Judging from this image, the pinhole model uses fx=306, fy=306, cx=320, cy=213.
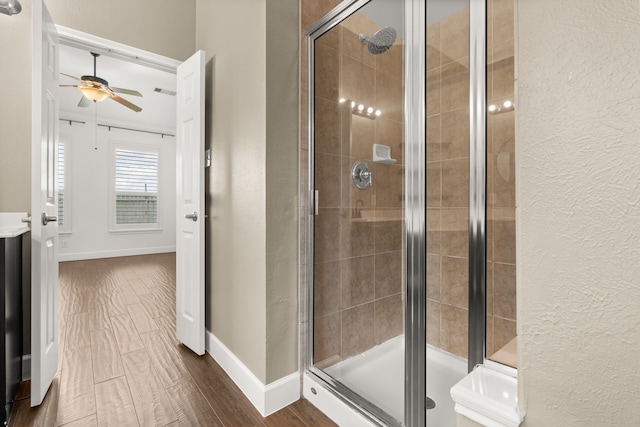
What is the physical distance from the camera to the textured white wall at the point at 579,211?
54cm

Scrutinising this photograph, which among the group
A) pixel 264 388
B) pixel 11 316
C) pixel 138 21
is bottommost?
pixel 264 388

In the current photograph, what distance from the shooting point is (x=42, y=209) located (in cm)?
163

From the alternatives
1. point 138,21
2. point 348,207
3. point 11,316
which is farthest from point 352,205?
point 138,21

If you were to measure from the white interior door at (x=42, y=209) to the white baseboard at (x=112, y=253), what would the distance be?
488cm

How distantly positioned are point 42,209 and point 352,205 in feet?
5.53

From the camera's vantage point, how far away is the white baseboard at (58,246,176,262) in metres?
5.71

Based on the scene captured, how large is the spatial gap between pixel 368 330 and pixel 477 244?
2.99 feet

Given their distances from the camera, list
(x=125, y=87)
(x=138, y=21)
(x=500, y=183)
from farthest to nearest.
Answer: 1. (x=125, y=87)
2. (x=138, y=21)
3. (x=500, y=183)

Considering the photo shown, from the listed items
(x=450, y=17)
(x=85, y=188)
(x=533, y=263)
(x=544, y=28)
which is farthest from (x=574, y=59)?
(x=85, y=188)

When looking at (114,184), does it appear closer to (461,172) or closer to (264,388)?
(264,388)

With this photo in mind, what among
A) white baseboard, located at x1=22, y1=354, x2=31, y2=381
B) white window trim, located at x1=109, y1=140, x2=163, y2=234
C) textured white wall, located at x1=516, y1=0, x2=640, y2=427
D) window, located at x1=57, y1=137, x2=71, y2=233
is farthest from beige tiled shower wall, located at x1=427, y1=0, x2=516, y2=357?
window, located at x1=57, y1=137, x2=71, y2=233

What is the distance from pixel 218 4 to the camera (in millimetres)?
2119

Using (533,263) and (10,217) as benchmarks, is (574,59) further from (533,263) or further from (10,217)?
(10,217)

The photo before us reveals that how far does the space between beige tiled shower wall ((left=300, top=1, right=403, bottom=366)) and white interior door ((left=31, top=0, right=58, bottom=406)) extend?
1383 mm
